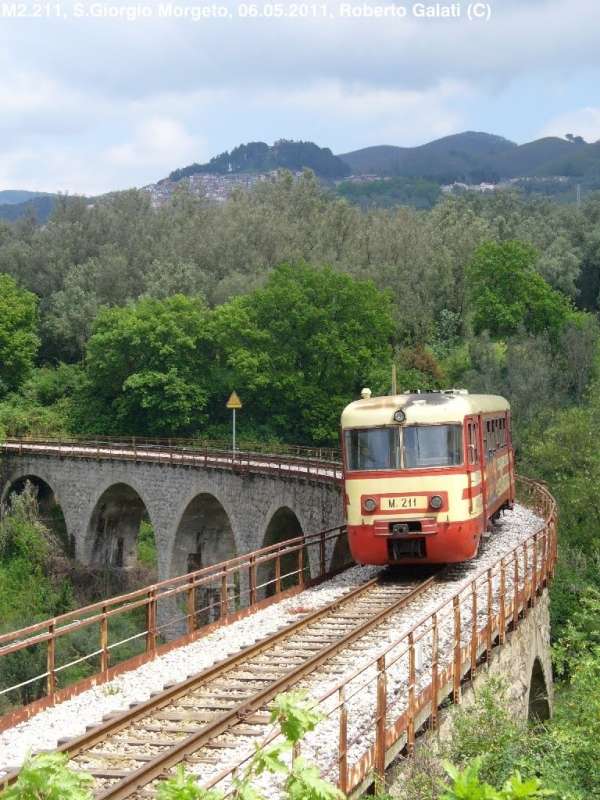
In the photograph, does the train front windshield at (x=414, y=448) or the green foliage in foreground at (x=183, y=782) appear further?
the train front windshield at (x=414, y=448)

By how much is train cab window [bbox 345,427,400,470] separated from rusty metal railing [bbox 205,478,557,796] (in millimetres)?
2171

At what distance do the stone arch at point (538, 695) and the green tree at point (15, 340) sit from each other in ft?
158

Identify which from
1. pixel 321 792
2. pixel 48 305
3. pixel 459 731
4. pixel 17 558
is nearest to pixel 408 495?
pixel 459 731

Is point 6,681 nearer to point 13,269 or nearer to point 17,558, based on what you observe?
point 17,558

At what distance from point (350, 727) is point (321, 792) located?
5682 millimetres

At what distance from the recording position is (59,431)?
59094 millimetres

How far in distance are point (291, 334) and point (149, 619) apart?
39056 millimetres

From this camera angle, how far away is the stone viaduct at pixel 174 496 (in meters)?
34.0

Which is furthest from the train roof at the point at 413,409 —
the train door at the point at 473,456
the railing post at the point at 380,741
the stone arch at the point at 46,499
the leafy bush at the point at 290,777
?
the stone arch at the point at 46,499

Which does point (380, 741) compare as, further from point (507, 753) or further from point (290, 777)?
point (290, 777)

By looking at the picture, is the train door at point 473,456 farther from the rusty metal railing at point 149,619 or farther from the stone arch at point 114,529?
the stone arch at point 114,529

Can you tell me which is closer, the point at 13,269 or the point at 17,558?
the point at 17,558

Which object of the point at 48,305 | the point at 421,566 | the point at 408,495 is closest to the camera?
the point at 408,495

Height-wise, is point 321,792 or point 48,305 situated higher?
point 48,305
